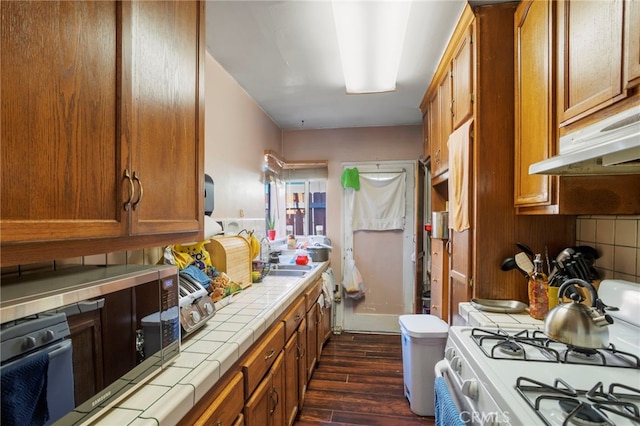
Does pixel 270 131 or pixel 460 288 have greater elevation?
pixel 270 131

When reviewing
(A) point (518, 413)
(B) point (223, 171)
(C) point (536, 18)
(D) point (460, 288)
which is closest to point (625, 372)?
(A) point (518, 413)

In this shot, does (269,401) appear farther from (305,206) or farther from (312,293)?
(305,206)

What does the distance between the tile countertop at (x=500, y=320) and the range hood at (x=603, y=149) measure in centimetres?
68

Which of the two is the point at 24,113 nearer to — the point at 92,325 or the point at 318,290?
the point at 92,325

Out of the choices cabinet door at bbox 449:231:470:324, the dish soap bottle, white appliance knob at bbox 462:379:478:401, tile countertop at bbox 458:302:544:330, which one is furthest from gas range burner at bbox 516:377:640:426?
cabinet door at bbox 449:231:470:324

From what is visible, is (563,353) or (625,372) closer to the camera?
(625,372)

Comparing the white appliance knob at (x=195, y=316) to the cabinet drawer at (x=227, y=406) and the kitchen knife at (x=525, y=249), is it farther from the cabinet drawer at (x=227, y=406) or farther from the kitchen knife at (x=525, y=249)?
the kitchen knife at (x=525, y=249)

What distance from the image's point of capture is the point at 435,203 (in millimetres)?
2781

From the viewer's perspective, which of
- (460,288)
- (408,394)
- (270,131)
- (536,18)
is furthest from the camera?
(270,131)

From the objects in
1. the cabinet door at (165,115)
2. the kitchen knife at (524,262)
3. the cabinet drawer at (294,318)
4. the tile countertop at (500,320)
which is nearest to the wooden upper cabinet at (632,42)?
the kitchen knife at (524,262)

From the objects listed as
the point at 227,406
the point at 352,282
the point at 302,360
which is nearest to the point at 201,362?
the point at 227,406

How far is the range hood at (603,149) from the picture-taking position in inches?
30.1

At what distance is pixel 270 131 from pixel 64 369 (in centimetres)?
293

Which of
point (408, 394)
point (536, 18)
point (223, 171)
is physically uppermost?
point (536, 18)
